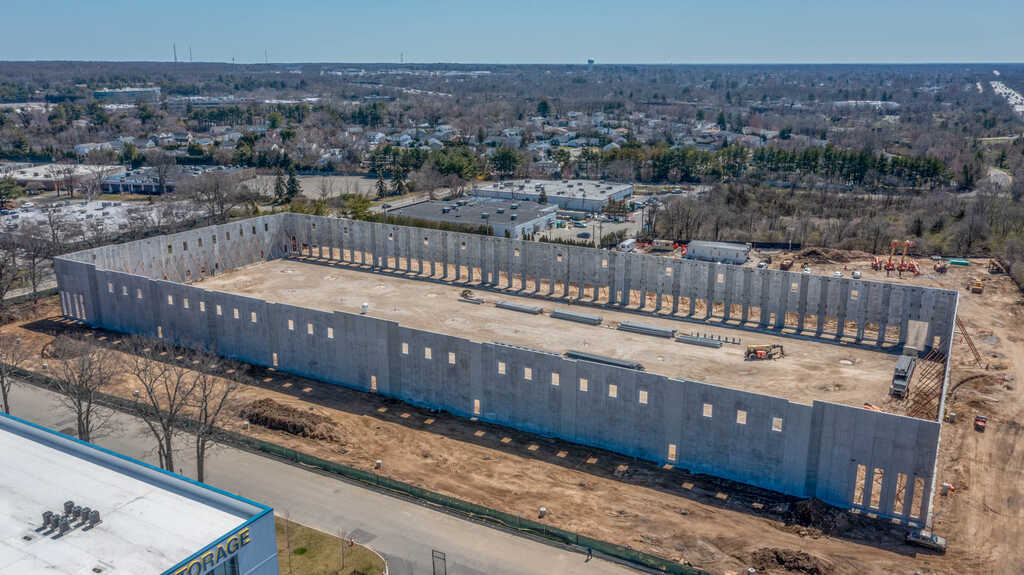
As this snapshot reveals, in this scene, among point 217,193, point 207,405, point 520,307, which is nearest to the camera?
point 207,405

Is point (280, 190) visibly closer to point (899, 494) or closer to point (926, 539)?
point (899, 494)

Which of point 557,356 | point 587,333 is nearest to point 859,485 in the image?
point 557,356

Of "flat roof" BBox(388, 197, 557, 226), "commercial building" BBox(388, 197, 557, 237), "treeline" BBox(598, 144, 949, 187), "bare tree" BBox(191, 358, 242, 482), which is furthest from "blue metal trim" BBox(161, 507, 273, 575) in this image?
"treeline" BBox(598, 144, 949, 187)

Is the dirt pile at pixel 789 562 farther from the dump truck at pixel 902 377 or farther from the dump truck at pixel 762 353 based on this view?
the dump truck at pixel 762 353

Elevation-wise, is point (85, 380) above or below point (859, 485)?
above

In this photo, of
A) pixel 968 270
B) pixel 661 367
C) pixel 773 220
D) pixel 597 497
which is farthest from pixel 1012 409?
pixel 773 220

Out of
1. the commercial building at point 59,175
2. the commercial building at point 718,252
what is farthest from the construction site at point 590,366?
the commercial building at point 59,175

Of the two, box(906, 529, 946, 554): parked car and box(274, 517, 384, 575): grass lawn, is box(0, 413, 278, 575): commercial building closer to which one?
box(274, 517, 384, 575): grass lawn
